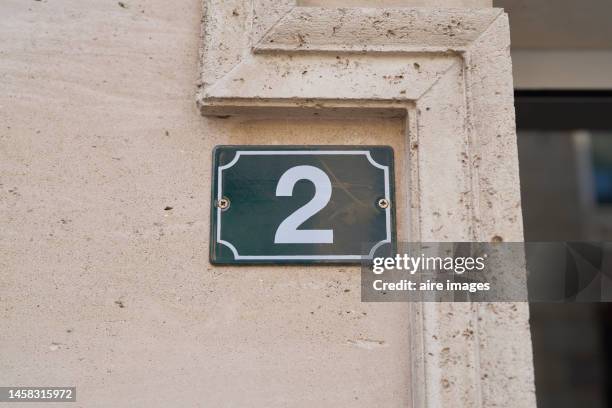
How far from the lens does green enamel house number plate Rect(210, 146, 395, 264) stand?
1065 mm

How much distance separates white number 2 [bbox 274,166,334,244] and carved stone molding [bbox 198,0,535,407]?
0.13 meters

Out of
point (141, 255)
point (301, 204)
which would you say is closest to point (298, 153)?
point (301, 204)

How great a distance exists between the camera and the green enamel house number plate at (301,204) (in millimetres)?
1065

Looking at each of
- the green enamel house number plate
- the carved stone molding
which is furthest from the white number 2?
the carved stone molding

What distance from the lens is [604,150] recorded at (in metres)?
6.49

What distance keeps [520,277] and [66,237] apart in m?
0.84

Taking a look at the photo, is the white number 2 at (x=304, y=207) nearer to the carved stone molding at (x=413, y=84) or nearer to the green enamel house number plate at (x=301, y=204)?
the green enamel house number plate at (x=301, y=204)

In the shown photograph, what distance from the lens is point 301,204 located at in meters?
1.08

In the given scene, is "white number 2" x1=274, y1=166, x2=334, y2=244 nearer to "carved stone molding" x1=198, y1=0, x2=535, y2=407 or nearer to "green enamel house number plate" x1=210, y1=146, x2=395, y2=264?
"green enamel house number plate" x1=210, y1=146, x2=395, y2=264

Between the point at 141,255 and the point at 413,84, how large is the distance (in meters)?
0.62

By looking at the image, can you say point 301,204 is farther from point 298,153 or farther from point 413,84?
point 413,84

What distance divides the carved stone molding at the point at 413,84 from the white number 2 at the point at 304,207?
13 cm

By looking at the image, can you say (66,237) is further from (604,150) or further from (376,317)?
(604,150)

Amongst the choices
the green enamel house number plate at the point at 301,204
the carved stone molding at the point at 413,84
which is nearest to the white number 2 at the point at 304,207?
the green enamel house number plate at the point at 301,204
